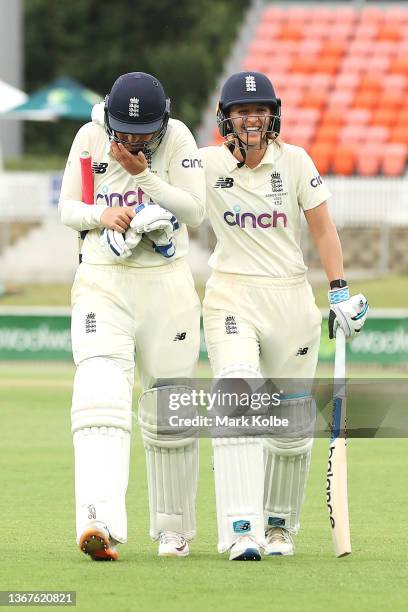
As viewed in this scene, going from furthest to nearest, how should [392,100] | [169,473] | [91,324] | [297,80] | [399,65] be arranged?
[297,80], [399,65], [392,100], [169,473], [91,324]

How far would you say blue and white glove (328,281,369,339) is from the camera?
218 inches

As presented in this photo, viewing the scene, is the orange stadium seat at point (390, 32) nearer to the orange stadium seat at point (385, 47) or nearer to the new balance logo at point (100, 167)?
the orange stadium seat at point (385, 47)

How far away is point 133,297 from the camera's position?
532cm

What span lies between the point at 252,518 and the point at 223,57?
1280 inches

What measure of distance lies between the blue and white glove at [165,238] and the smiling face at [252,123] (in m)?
0.49

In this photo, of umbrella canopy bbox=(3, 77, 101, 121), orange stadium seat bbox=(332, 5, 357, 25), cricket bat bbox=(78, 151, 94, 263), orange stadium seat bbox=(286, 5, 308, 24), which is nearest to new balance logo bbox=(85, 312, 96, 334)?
cricket bat bbox=(78, 151, 94, 263)

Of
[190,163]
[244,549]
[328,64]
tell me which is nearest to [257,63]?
[328,64]

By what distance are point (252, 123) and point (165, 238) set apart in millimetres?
612

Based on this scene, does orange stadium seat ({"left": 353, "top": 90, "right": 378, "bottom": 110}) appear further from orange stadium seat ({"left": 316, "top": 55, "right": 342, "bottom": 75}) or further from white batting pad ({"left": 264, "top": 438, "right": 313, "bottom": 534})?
white batting pad ({"left": 264, "top": 438, "right": 313, "bottom": 534})

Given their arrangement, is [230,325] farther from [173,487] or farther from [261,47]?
[261,47]

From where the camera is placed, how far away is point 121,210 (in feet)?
17.2

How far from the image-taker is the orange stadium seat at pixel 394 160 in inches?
801

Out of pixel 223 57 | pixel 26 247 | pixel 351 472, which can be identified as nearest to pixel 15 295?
pixel 26 247

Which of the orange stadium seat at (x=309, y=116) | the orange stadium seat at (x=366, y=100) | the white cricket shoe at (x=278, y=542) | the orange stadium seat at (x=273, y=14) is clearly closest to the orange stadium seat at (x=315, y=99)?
the orange stadium seat at (x=309, y=116)
